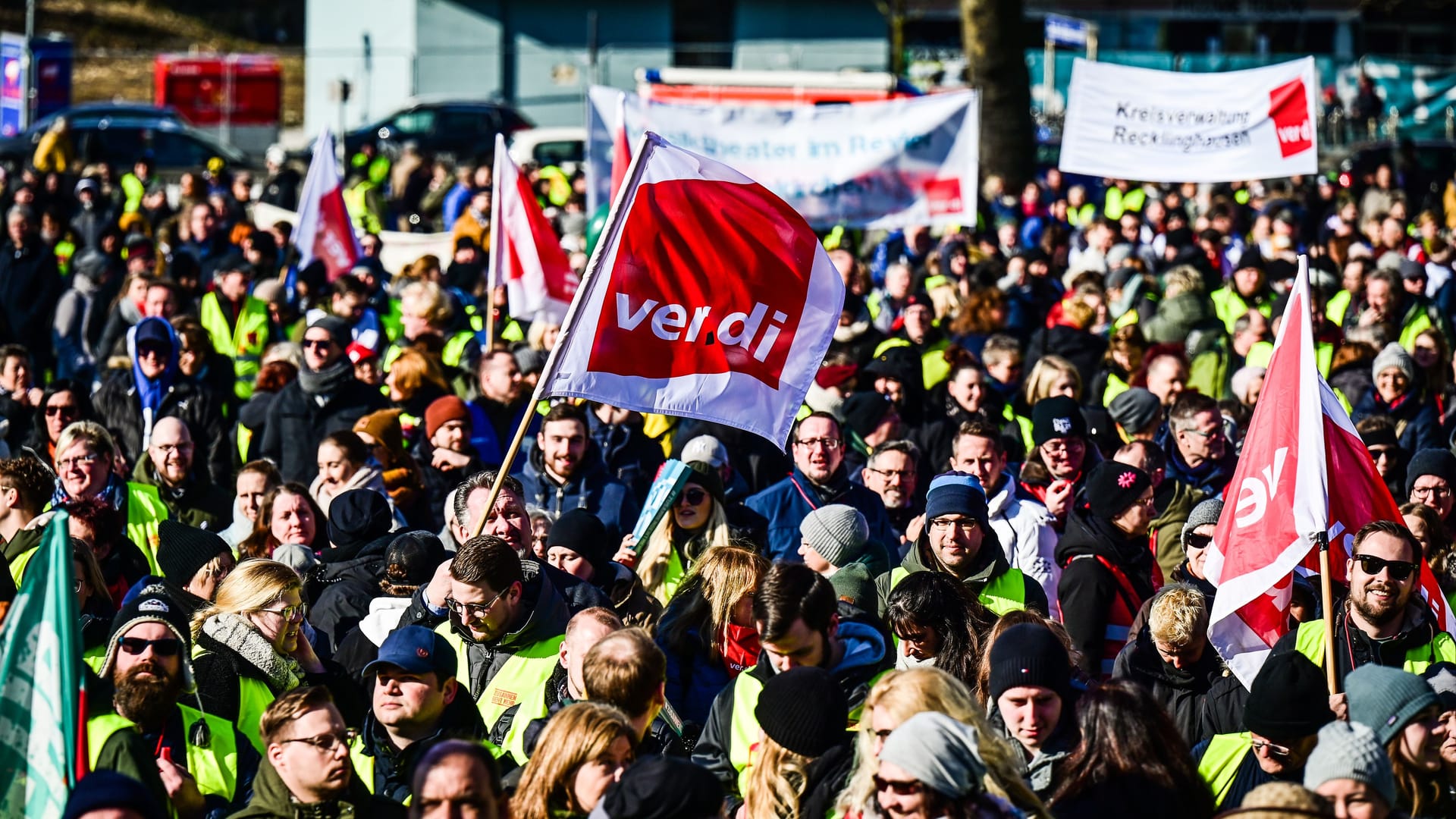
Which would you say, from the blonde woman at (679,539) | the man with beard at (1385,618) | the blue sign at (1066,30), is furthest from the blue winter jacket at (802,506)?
the blue sign at (1066,30)

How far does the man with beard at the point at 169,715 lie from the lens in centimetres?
489

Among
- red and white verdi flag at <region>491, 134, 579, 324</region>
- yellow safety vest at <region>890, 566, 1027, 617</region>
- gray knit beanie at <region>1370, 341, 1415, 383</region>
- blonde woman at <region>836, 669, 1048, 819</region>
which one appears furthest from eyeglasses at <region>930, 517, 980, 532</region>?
red and white verdi flag at <region>491, 134, 579, 324</region>

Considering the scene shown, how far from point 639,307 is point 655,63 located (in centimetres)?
2885

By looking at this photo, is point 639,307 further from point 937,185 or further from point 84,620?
point 937,185

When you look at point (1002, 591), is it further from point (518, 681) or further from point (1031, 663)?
point (518, 681)

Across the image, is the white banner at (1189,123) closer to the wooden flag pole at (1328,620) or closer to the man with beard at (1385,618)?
the man with beard at (1385,618)

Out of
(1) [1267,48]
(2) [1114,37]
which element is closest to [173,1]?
(2) [1114,37]

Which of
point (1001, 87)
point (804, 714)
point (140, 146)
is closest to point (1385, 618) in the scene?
point (804, 714)

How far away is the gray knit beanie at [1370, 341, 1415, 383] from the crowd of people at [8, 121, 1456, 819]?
0.02 m

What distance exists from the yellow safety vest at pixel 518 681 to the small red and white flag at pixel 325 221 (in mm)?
7854

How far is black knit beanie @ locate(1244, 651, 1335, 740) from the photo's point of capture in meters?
4.68

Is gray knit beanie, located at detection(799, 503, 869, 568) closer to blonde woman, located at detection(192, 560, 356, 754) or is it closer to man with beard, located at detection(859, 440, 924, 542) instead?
man with beard, located at detection(859, 440, 924, 542)

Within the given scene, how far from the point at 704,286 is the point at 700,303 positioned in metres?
0.06

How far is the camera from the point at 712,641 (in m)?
5.90
